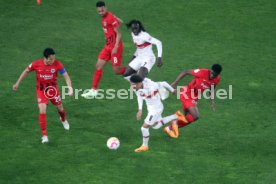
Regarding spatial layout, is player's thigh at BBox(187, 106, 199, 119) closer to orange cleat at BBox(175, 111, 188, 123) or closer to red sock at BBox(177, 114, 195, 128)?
red sock at BBox(177, 114, 195, 128)

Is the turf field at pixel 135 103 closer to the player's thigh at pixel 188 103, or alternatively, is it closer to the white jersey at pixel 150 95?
the player's thigh at pixel 188 103

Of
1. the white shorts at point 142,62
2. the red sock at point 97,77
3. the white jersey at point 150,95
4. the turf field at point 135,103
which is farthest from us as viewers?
the red sock at point 97,77

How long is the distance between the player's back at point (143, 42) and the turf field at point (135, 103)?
1504mm

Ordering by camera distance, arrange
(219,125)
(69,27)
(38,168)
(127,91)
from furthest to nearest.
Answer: (69,27) → (127,91) → (219,125) → (38,168)

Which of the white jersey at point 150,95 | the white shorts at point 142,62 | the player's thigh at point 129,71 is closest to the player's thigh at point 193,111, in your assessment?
the white jersey at point 150,95

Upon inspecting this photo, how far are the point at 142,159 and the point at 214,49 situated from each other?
7.64 m

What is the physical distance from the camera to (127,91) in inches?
834

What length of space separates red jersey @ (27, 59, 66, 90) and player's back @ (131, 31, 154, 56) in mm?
3041

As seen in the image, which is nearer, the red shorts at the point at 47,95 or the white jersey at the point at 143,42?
the red shorts at the point at 47,95

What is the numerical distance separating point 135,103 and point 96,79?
129 centimetres

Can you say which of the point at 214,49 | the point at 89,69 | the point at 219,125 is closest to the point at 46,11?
the point at 89,69

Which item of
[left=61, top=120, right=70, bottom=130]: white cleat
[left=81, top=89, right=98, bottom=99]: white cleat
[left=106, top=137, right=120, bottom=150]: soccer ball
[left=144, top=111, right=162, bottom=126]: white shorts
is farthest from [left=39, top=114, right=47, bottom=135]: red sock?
[left=81, top=89, right=98, bottom=99]: white cleat

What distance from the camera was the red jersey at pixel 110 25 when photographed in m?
20.3

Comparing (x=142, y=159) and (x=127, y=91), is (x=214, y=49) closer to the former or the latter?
(x=127, y=91)
